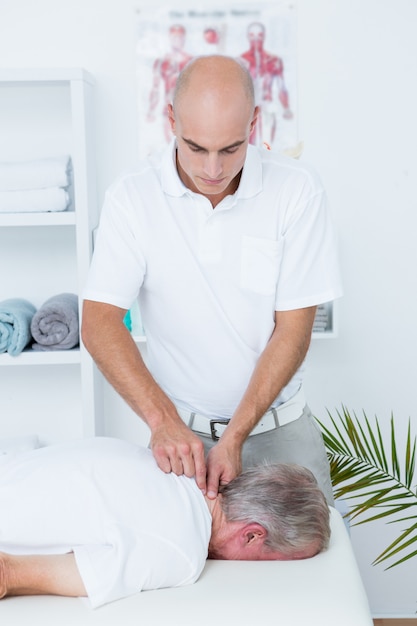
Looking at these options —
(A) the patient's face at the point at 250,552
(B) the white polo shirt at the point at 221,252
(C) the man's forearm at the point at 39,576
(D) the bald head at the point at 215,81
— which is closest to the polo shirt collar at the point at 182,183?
(B) the white polo shirt at the point at 221,252

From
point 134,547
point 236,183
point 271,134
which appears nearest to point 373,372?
point 271,134

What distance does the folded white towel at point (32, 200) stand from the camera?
2.63 metres

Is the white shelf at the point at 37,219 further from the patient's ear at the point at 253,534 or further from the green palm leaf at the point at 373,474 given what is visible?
the patient's ear at the point at 253,534

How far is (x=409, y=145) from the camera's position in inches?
114

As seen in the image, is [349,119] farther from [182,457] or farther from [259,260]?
[182,457]

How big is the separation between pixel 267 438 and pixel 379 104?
4.33 ft

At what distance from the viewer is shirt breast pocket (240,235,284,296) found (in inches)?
75.5

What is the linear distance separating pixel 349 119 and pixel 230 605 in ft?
6.17

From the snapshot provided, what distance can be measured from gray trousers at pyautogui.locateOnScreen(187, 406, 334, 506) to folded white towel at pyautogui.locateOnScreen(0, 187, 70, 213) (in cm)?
94

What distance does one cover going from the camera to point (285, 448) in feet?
6.72

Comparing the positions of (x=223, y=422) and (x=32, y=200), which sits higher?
(x=32, y=200)

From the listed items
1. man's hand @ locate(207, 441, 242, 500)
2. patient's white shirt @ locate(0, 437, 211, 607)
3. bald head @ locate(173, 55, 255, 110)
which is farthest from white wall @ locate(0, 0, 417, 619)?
patient's white shirt @ locate(0, 437, 211, 607)

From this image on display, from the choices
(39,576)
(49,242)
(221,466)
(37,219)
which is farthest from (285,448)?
(49,242)

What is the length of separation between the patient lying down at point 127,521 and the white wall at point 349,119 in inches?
54.5
